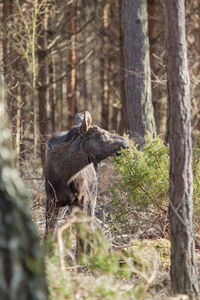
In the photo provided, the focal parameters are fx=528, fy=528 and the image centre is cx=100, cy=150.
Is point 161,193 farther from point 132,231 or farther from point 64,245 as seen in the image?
point 64,245

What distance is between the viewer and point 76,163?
8891 millimetres

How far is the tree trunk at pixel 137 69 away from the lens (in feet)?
43.5

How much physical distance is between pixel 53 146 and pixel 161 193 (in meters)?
2.00

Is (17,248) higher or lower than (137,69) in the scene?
lower

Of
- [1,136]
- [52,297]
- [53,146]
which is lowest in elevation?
[52,297]

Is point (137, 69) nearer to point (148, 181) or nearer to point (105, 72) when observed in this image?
point (148, 181)

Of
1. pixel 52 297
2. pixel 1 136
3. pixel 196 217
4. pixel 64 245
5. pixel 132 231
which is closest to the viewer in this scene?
pixel 1 136

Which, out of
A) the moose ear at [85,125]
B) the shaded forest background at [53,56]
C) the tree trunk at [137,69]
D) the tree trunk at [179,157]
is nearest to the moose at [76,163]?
the moose ear at [85,125]

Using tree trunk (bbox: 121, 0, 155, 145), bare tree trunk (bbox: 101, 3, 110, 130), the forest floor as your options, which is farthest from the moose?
bare tree trunk (bbox: 101, 3, 110, 130)

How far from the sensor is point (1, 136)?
3.84 meters

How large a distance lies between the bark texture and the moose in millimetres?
4872

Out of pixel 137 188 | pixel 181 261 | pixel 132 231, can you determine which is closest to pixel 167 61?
pixel 181 261

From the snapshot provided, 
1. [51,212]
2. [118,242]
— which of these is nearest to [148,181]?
[118,242]

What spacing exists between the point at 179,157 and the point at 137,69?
26.2 feet
